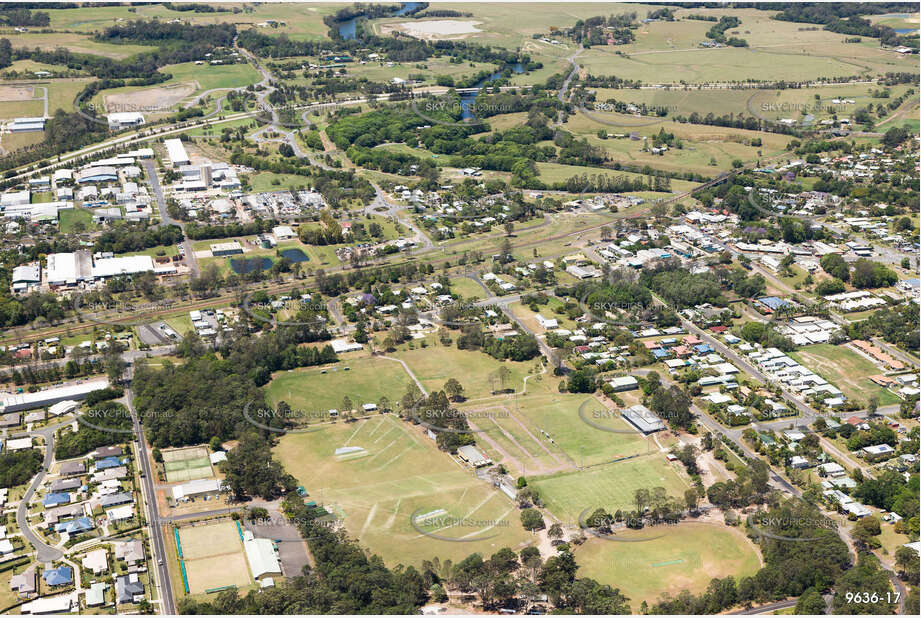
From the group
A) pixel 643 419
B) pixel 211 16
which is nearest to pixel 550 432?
pixel 643 419

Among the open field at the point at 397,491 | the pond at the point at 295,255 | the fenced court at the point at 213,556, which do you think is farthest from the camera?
the pond at the point at 295,255

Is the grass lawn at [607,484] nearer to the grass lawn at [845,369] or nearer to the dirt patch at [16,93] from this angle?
the grass lawn at [845,369]

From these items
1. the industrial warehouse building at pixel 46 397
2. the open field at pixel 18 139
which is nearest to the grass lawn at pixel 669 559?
the industrial warehouse building at pixel 46 397

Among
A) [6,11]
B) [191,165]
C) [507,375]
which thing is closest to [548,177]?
[191,165]

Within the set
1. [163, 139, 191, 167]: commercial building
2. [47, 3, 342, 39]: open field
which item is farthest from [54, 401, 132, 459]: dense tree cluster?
[47, 3, 342, 39]: open field

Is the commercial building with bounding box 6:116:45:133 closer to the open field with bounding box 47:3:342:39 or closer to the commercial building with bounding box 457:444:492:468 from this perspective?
the open field with bounding box 47:3:342:39

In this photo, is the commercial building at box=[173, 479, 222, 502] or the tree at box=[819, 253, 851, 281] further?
the tree at box=[819, 253, 851, 281]

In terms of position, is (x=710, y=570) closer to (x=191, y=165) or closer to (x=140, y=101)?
(x=191, y=165)
